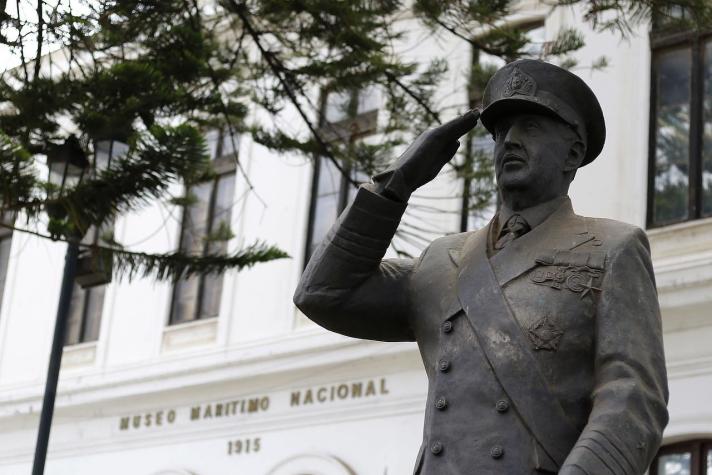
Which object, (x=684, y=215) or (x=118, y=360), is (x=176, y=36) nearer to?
(x=684, y=215)

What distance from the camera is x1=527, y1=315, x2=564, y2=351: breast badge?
384cm

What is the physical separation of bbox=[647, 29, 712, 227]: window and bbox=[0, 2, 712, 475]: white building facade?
0.02 meters

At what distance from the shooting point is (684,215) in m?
16.8

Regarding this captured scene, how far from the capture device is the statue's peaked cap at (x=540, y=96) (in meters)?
4.08

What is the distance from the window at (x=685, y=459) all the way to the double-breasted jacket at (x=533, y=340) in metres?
12.3

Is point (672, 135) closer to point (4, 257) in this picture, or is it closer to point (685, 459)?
point (685, 459)

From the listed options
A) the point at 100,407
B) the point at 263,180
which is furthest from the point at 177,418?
the point at 263,180

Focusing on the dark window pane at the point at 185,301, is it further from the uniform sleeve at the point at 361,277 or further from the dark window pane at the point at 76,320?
the uniform sleeve at the point at 361,277

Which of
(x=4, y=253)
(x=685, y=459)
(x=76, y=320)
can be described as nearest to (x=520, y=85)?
(x=685, y=459)

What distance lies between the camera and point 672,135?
17297 mm

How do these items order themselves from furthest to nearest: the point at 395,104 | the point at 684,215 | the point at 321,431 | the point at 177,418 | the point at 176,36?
1. the point at 177,418
2. the point at 321,431
3. the point at 684,215
4. the point at 395,104
5. the point at 176,36

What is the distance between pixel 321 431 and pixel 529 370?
1567 centimetres

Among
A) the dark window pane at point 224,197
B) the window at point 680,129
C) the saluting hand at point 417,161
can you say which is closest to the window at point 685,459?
the window at point 680,129

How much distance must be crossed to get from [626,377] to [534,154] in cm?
61
